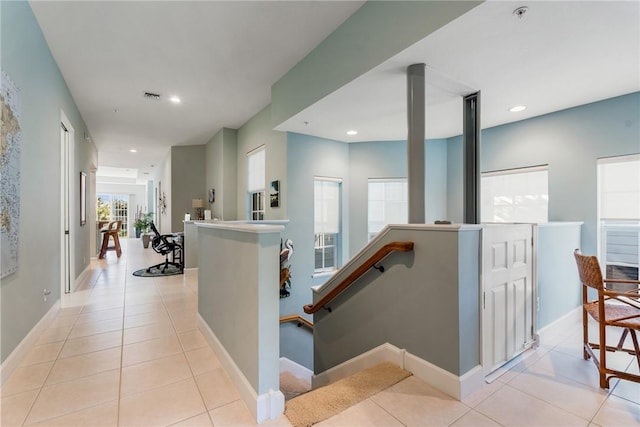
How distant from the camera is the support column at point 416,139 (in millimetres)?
2654

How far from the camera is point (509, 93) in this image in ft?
10.8

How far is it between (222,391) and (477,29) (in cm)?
314

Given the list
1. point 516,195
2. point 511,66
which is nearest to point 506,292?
point 511,66

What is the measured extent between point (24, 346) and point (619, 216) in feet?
20.2

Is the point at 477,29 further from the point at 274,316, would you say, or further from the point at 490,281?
the point at 274,316

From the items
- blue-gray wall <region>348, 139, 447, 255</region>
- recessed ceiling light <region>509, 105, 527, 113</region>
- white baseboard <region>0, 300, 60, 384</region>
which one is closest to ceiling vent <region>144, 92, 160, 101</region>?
white baseboard <region>0, 300, 60, 384</region>

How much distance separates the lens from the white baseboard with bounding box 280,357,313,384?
14.2 feet

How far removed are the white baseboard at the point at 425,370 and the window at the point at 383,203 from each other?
333cm

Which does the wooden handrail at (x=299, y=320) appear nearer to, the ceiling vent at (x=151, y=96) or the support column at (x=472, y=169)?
the support column at (x=472, y=169)

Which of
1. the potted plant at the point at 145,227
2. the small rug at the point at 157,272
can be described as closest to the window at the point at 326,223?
the small rug at the point at 157,272

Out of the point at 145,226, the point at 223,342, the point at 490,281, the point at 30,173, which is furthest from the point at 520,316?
the point at 145,226

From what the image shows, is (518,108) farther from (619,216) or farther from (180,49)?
(180,49)

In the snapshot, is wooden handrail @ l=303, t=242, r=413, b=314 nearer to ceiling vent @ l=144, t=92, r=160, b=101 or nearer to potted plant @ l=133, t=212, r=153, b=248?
ceiling vent @ l=144, t=92, r=160, b=101

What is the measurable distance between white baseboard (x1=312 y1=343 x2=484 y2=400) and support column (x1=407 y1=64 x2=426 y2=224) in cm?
115
